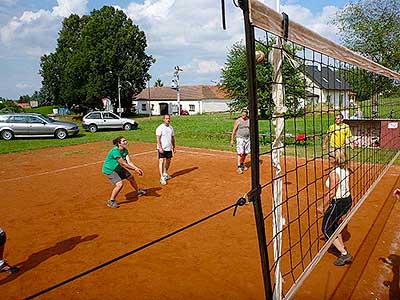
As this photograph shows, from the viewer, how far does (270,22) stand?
2.45 m

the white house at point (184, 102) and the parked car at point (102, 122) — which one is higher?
the white house at point (184, 102)

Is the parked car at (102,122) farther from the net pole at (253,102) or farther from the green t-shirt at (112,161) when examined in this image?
the net pole at (253,102)

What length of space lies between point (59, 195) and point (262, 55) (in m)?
7.23

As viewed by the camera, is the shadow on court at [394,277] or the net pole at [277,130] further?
the shadow on court at [394,277]

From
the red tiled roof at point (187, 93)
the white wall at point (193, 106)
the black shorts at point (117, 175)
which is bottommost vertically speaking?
the black shorts at point (117, 175)

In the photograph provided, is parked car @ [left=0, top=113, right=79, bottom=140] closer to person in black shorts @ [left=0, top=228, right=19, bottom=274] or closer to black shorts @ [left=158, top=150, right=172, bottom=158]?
black shorts @ [left=158, top=150, right=172, bottom=158]

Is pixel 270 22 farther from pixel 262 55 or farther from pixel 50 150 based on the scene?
pixel 50 150

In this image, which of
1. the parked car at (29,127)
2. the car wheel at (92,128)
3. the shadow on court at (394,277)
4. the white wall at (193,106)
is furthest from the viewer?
the white wall at (193,106)

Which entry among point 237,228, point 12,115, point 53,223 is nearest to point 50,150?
point 12,115

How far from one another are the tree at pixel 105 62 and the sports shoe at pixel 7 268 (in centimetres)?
3579

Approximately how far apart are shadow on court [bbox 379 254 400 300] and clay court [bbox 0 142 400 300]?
0.04ft

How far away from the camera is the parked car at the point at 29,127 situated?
2042 cm

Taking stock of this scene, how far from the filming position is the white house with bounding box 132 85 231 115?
56.3 meters

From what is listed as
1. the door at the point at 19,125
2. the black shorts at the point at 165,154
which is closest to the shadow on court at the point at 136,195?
the black shorts at the point at 165,154
